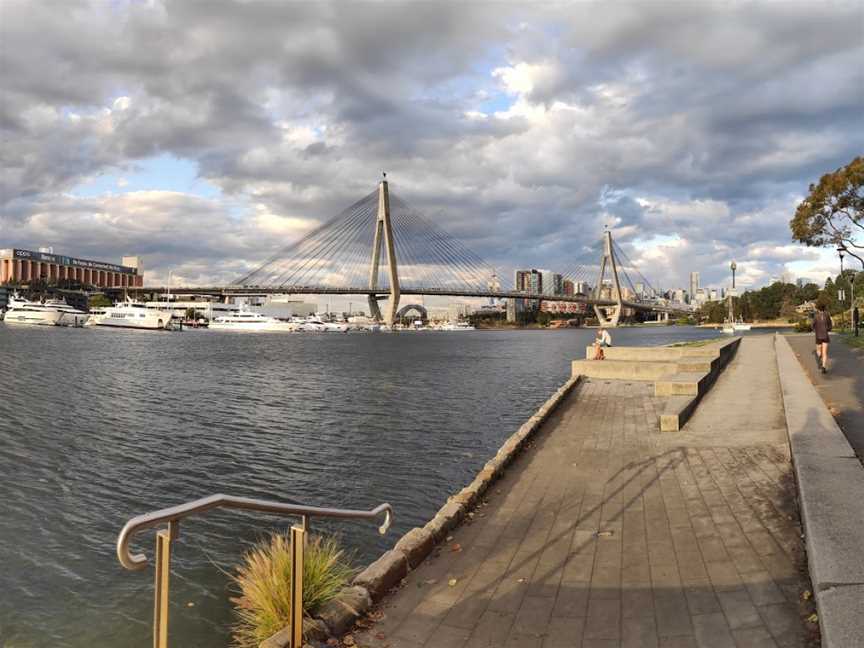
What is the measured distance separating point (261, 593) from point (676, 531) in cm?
390

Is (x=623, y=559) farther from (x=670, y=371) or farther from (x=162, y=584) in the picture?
(x=670, y=371)

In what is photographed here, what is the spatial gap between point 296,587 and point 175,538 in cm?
93

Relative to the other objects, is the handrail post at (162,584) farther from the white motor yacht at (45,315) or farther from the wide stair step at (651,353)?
the white motor yacht at (45,315)

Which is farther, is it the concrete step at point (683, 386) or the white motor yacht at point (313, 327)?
the white motor yacht at point (313, 327)

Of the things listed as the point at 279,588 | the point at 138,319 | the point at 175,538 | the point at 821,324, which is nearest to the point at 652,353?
the point at 821,324

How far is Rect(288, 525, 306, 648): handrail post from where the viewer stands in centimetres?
384

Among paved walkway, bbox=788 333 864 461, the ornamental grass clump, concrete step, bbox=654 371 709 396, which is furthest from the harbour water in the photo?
paved walkway, bbox=788 333 864 461

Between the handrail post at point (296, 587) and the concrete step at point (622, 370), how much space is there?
16879 millimetres

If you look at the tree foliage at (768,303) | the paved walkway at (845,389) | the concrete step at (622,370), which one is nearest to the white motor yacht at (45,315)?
the concrete step at (622,370)

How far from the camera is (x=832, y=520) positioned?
501 cm

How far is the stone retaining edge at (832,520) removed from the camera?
3570 millimetres

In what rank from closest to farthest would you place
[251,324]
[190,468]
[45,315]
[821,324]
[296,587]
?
[296,587] → [190,468] → [821,324] → [45,315] → [251,324]

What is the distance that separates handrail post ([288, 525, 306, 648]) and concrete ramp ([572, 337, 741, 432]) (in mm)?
8406

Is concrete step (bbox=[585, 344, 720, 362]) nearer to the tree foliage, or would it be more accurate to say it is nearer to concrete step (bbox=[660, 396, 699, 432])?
concrete step (bbox=[660, 396, 699, 432])
